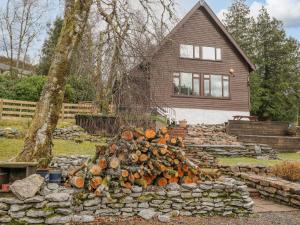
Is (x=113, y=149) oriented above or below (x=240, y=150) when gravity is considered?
above

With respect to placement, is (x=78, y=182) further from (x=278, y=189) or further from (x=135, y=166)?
(x=278, y=189)

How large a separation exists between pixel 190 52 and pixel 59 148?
12.5 m

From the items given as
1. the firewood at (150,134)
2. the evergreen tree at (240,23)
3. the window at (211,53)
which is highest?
the evergreen tree at (240,23)

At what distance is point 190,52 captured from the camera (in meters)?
21.1

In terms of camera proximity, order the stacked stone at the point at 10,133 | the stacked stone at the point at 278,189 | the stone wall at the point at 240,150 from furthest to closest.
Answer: the stone wall at the point at 240,150
the stacked stone at the point at 10,133
the stacked stone at the point at 278,189

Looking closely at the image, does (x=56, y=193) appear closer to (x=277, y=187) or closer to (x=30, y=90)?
(x=277, y=187)

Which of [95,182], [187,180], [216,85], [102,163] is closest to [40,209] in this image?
[95,182]

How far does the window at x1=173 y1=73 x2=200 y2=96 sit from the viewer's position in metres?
20.5

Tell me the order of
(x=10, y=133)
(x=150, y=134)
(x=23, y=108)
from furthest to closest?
(x=23, y=108)
(x=10, y=133)
(x=150, y=134)

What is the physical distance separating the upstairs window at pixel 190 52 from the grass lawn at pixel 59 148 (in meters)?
10.4

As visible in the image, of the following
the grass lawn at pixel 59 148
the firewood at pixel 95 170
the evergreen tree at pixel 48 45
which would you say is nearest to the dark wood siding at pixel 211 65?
the grass lawn at pixel 59 148

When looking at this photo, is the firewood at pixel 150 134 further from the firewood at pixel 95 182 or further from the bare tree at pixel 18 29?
the bare tree at pixel 18 29

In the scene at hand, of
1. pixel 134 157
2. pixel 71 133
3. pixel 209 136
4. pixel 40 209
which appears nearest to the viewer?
pixel 40 209

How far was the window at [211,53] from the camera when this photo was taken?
21.6 meters
